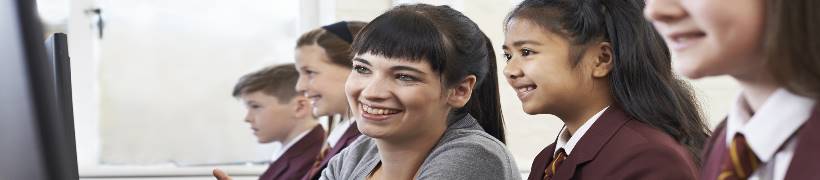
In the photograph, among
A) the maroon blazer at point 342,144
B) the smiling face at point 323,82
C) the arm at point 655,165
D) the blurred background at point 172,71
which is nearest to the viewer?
the arm at point 655,165

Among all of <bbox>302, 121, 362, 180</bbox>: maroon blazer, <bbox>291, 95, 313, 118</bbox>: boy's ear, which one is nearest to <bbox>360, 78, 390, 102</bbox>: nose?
<bbox>302, 121, 362, 180</bbox>: maroon blazer

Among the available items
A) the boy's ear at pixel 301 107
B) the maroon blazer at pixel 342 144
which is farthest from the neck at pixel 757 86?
the boy's ear at pixel 301 107

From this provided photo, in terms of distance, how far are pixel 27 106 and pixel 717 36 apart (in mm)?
543

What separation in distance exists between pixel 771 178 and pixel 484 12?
8.59 feet

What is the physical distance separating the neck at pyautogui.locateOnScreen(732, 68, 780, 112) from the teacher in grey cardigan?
0.85 meters

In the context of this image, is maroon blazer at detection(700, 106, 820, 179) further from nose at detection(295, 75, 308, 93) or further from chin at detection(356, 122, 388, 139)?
nose at detection(295, 75, 308, 93)

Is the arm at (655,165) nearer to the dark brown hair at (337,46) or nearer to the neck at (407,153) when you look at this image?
the neck at (407,153)

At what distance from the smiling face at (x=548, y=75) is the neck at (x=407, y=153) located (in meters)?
0.17

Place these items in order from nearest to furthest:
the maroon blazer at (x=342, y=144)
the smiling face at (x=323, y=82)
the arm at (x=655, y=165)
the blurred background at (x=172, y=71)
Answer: the arm at (x=655, y=165) → the maroon blazer at (x=342, y=144) → the smiling face at (x=323, y=82) → the blurred background at (x=172, y=71)

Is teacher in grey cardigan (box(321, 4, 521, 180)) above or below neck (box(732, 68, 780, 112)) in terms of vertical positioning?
below

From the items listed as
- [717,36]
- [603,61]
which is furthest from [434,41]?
[717,36]

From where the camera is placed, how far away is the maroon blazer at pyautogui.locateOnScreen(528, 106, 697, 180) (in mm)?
1616

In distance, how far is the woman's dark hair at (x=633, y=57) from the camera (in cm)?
177

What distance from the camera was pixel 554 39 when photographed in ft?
6.05
